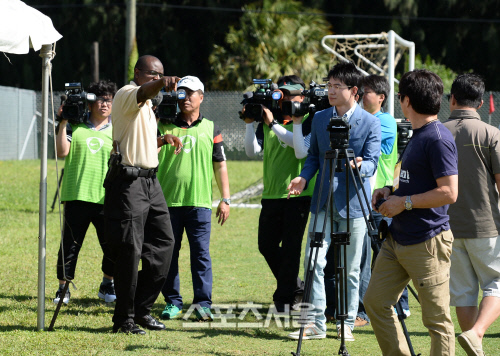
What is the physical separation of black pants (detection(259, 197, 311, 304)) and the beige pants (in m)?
2.03

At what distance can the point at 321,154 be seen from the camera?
5684mm

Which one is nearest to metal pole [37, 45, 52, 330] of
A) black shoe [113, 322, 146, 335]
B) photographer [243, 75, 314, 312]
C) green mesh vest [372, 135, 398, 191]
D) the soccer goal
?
black shoe [113, 322, 146, 335]

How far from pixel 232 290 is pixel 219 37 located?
89.6ft

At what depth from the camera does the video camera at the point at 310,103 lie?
19.9 feet

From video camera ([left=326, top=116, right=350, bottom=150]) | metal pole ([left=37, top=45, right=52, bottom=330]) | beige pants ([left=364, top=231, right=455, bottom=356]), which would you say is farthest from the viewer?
metal pole ([left=37, top=45, right=52, bottom=330])

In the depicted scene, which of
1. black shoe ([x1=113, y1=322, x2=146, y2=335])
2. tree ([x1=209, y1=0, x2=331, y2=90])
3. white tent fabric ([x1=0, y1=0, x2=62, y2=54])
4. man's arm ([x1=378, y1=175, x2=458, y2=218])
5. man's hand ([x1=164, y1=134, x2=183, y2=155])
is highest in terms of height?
tree ([x1=209, y1=0, x2=331, y2=90])

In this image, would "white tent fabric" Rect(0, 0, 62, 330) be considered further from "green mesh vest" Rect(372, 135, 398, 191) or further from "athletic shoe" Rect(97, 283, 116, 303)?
"green mesh vest" Rect(372, 135, 398, 191)

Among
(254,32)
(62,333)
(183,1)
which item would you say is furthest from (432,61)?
(62,333)

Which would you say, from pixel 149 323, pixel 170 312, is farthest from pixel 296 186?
pixel 170 312

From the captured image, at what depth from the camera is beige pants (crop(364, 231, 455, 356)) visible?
165 inches

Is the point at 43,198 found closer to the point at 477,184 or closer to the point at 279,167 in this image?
the point at 279,167

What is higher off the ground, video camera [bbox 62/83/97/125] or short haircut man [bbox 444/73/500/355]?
video camera [bbox 62/83/97/125]

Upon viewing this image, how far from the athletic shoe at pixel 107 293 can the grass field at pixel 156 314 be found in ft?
0.24

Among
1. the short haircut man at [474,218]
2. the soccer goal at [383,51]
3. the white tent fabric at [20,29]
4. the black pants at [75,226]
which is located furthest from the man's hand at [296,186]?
the soccer goal at [383,51]
